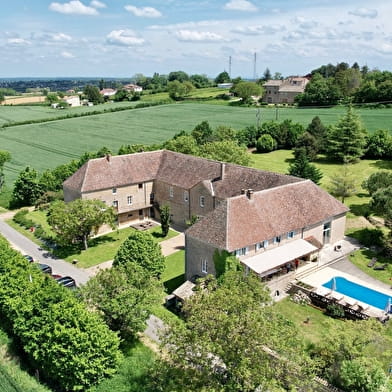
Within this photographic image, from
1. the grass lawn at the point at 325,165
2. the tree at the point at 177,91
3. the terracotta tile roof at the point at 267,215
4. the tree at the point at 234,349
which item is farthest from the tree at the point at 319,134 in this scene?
the tree at the point at 177,91

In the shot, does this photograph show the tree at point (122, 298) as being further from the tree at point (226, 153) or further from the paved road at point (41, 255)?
the tree at point (226, 153)

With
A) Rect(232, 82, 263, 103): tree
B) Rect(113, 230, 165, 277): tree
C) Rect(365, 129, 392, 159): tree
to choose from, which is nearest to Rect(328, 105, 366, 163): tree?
Rect(365, 129, 392, 159): tree

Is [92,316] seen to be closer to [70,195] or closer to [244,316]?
[244,316]

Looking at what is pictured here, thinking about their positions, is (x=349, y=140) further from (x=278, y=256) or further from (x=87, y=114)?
(x=87, y=114)

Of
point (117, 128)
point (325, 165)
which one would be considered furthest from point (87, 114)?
point (325, 165)

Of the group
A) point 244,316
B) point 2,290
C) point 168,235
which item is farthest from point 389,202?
point 2,290

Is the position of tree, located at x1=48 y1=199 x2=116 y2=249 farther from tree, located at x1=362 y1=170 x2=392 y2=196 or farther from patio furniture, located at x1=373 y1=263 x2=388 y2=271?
tree, located at x1=362 y1=170 x2=392 y2=196

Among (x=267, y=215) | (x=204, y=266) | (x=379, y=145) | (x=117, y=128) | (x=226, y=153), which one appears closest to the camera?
(x=204, y=266)
